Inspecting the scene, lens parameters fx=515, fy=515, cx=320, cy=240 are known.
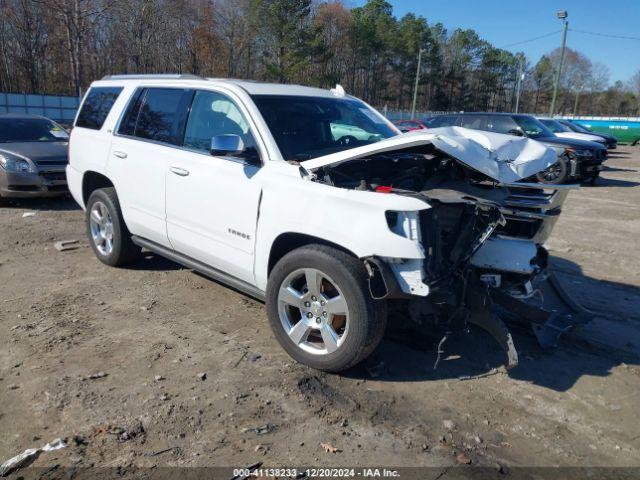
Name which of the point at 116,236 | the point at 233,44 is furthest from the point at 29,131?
the point at 233,44

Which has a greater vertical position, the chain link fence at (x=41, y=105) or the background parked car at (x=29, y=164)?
the chain link fence at (x=41, y=105)

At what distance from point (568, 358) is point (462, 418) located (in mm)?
1367

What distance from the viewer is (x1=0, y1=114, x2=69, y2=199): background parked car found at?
8.62 metres

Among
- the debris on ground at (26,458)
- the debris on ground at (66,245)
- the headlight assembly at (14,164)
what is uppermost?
the headlight assembly at (14,164)

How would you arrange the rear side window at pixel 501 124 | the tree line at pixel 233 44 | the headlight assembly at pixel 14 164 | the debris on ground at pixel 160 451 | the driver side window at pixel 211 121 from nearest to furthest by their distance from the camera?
the debris on ground at pixel 160 451
the driver side window at pixel 211 121
the headlight assembly at pixel 14 164
the rear side window at pixel 501 124
the tree line at pixel 233 44

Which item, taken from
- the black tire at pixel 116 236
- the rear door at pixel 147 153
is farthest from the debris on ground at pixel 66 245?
the rear door at pixel 147 153

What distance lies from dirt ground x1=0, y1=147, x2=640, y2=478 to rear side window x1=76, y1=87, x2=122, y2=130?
72.2 inches

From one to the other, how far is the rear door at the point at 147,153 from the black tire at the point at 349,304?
177 centimetres

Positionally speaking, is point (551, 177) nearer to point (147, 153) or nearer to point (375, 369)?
point (375, 369)

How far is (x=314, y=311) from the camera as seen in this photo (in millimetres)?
3641

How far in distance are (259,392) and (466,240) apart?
1.76m

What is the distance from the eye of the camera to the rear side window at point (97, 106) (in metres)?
5.67

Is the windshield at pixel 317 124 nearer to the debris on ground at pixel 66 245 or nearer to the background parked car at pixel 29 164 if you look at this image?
the debris on ground at pixel 66 245

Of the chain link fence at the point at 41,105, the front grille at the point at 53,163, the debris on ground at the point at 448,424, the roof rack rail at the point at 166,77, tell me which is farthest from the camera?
the chain link fence at the point at 41,105
